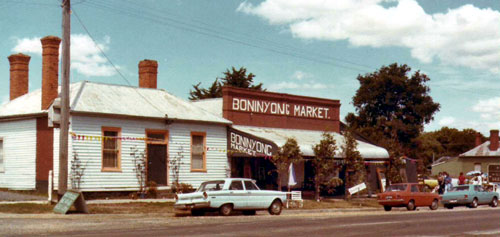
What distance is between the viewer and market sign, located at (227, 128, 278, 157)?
33062mm

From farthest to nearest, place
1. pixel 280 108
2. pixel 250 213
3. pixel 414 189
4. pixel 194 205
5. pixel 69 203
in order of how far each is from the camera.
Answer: pixel 280 108 < pixel 414 189 < pixel 250 213 < pixel 194 205 < pixel 69 203

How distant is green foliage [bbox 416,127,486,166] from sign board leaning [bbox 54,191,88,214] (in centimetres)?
9598

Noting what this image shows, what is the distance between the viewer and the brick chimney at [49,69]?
29297 mm

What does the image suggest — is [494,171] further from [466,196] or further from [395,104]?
[466,196]

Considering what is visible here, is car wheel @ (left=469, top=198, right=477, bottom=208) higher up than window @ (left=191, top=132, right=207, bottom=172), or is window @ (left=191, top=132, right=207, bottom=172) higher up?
window @ (left=191, top=132, right=207, bottom=172)

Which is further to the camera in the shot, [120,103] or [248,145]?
[248,145]

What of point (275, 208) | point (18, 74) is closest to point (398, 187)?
point (275, 208)

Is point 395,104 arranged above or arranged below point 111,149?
above

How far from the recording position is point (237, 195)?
933 inches

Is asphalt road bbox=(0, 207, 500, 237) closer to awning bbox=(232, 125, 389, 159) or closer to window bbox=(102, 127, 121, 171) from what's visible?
window bbox=(102, 127, 121, 171)

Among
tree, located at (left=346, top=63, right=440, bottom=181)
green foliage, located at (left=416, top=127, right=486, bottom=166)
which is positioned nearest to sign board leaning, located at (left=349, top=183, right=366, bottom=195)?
tree, located at (left=346, top=63, right=440, bottom=181)

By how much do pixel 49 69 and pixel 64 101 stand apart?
652cm

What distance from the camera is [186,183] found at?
32500mm

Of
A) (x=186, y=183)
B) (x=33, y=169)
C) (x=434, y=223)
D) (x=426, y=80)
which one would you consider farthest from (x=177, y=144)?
(x=426, y=80)
